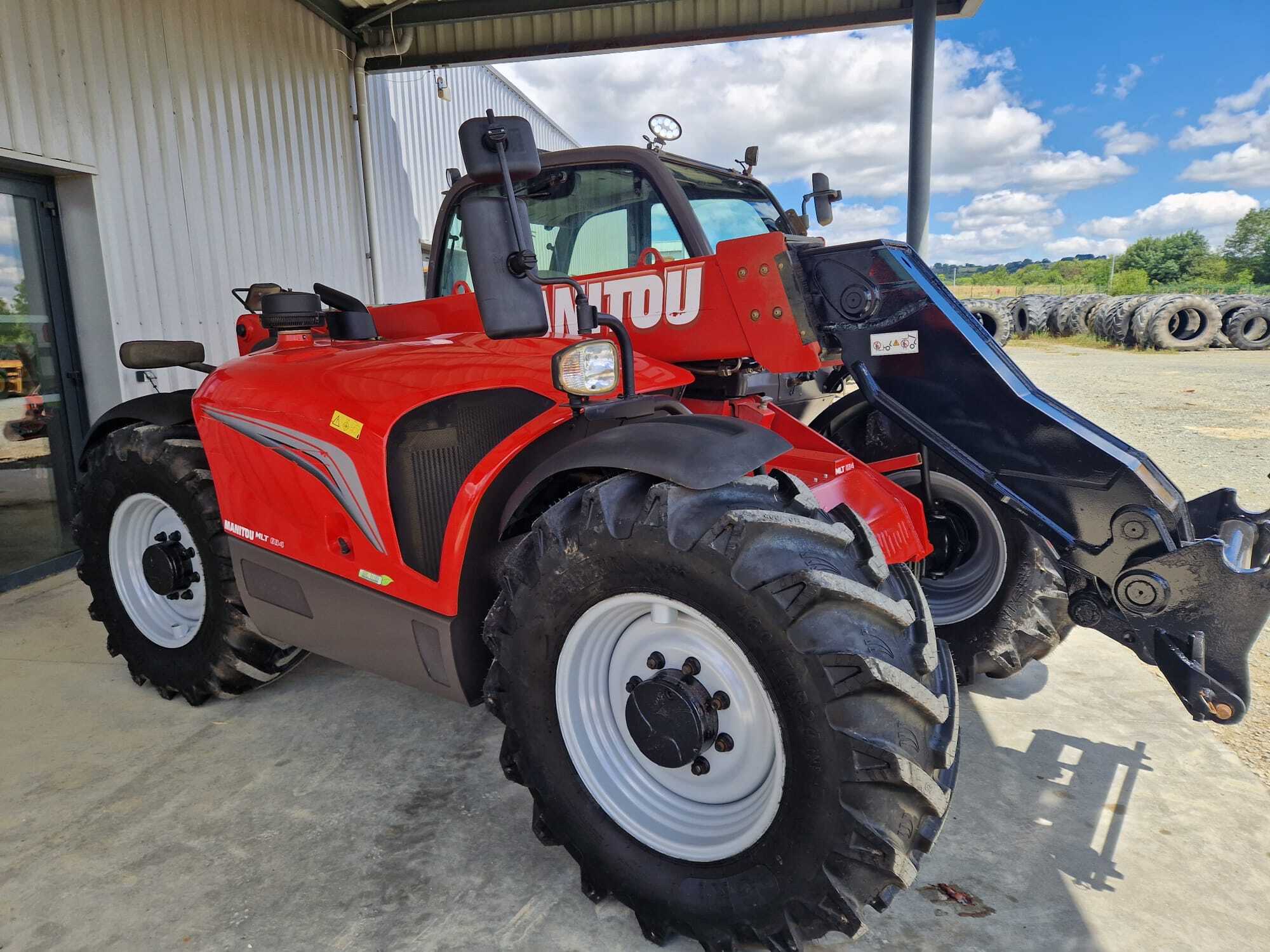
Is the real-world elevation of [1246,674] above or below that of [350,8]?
below

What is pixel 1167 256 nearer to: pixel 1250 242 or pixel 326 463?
pixel 1250 242

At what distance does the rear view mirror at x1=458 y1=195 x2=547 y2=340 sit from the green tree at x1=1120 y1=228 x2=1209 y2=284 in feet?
185

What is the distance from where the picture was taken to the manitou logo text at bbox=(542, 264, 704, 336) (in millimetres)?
2875

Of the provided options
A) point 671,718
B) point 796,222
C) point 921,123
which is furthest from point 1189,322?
point 671,718

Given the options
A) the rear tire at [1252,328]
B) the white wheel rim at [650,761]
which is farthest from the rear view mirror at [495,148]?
the rear tire at [1252,328]

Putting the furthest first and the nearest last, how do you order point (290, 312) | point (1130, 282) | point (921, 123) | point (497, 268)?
point (1130, 282) → point (921, 123) → point (290, 312) → point (497, 268)

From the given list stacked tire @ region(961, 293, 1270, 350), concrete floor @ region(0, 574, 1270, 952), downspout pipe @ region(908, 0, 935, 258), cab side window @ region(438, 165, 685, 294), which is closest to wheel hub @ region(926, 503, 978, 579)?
concrete floor @ region(0, 574, 1270, 952)

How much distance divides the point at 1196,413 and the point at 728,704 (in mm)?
10542

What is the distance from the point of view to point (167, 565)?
131 inches

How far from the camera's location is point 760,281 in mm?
2729

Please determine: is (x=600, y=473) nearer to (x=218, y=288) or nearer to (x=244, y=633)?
(x=244, y=633)

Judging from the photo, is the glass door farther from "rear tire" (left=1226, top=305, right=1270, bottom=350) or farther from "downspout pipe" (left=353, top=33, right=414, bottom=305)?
"rear tire" (left=1226, top=305, right=1270, bottom=350)

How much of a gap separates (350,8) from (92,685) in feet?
24.2

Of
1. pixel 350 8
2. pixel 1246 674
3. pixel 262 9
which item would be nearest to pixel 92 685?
pixel 1246 674
